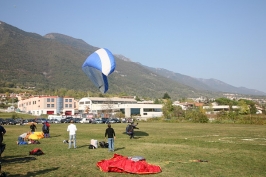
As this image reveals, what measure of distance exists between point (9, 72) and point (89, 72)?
18961cm

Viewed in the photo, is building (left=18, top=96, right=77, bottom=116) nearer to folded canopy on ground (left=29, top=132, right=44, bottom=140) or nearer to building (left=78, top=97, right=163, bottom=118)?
building (left=78, top=97, right=163, bottom=118)

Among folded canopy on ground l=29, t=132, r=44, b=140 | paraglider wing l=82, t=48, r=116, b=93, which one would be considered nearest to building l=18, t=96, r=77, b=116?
folded canopy on ground l=29, t=132, r=44, b=140

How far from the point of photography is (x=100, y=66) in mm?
21391

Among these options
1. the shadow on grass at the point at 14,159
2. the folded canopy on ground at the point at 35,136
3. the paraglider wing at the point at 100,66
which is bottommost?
the shadow on grass at the point at 14,159

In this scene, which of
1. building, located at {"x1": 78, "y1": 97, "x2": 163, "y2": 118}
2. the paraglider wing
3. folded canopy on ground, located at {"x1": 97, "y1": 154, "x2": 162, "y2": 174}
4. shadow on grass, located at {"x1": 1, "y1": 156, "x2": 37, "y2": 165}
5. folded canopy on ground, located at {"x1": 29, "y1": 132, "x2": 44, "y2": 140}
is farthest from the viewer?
building, located at {"x1": 78, "y1": 97, "x2": 163, "y2": 118}

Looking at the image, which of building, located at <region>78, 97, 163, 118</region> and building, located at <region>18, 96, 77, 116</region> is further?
building, located at <region>18, 96, 77, 116</region>

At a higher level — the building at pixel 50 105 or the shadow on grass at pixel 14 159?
the building at pixel 50 105

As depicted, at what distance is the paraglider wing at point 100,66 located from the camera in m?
21.2

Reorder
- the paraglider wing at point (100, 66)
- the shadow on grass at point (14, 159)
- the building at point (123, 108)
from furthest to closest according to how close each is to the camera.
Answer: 1. the building at point (123, 108)
2. the paraglider wing at point (100, 66)
3. the shadow on grass at point (14, 159)

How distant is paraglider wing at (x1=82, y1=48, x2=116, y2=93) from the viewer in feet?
69.7

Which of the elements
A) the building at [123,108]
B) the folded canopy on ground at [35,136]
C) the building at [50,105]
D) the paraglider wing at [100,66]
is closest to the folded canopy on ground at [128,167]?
the paraglider wing at [100,66]

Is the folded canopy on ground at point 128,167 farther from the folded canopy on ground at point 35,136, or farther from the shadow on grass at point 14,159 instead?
the folded canopy on ground at point 35,136

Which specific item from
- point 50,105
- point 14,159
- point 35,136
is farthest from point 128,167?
point 50,105

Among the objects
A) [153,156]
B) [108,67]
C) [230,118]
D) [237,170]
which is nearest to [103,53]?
[108,67]
